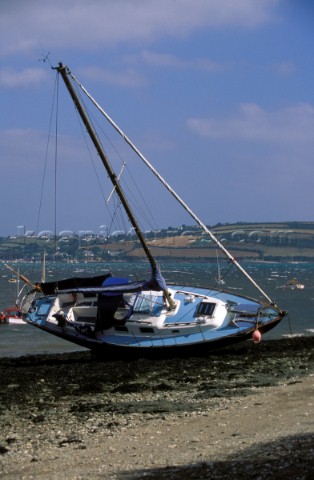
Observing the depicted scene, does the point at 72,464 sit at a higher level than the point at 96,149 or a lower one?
lower

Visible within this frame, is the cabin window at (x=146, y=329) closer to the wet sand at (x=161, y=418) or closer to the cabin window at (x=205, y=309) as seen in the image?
the wet sand at (x=161, y=418)

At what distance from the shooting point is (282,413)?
22.0m

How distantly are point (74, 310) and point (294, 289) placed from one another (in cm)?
10050

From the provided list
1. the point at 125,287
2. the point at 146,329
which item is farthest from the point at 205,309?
the point at 125,287

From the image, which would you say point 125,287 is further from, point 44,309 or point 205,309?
point 44,309

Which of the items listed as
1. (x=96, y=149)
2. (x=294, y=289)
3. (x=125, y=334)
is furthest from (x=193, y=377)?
(x=294, y=289)

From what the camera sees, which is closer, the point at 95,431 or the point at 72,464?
the point at 72,464

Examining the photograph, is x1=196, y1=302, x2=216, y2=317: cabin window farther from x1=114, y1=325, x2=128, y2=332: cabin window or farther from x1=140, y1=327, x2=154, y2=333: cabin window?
x1=114, y1=325, x2=128, y2=332: cabin window

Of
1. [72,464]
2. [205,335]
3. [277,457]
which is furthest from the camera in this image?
[205,335]

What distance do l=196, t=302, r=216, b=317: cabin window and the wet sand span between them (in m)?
1.99

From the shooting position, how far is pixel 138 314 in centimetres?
3884

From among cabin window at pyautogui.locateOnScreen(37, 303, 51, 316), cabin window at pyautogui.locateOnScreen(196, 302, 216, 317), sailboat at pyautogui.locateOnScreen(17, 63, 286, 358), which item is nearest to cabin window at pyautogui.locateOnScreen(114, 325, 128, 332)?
sailboat at pyautogui.locateOnScreen(17, 63, 286, 358)

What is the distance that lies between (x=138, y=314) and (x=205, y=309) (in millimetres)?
3098

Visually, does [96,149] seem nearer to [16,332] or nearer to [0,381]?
[0,381]
